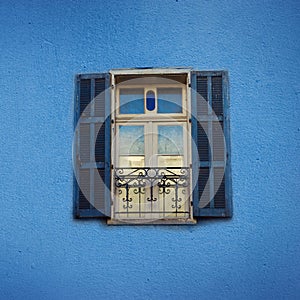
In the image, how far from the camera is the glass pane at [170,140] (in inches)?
183

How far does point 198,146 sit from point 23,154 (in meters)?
1.58

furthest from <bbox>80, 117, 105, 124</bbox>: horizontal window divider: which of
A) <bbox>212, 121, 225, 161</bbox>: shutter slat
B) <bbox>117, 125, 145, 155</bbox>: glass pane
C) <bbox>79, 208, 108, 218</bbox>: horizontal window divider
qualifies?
<bbox>212, 121, 225, 161</bbox>: shutter slat

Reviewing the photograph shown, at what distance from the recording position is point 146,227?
4363 mm

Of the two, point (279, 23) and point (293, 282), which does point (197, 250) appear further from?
point (279, 23)

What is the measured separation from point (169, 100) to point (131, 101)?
0.36 m

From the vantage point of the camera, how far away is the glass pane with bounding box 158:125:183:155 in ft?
15.3

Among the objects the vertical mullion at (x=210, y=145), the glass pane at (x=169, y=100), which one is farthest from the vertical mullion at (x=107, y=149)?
the vertical mullion at (x=210, y=145)

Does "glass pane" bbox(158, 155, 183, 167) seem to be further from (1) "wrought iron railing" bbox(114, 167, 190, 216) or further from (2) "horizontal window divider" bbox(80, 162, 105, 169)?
(2) "horizontal window divider" bbox(80, 162, 105, 169)

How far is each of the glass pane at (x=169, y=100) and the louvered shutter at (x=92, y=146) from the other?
51 centimetres

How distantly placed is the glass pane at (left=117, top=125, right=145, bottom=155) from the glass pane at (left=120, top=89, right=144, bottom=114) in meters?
0.15

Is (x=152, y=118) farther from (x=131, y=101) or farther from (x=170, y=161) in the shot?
(x=170, y=161)

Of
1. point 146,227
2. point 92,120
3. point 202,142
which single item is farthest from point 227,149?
point 92,120

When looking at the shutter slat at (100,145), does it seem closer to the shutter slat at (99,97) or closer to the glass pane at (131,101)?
the shutter slat at (99,97)

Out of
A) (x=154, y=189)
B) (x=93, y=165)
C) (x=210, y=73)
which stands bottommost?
(x=154, y=189)
